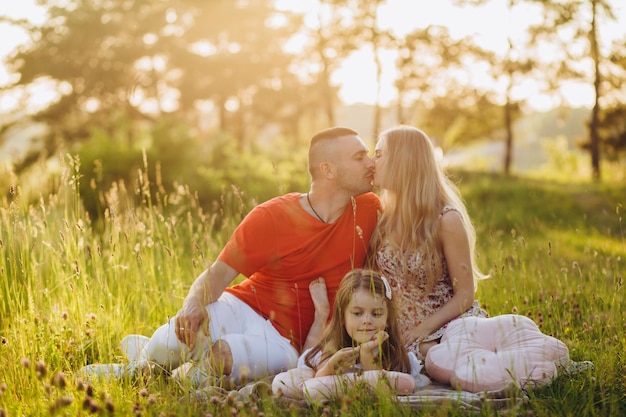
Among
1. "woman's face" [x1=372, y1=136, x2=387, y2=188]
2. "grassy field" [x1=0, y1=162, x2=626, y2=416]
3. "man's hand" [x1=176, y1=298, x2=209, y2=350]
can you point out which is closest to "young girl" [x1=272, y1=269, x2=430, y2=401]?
"grassy field" [x1=0, y1=162, x2=626, y2=416]

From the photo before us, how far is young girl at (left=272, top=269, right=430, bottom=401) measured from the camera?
304 centimetres

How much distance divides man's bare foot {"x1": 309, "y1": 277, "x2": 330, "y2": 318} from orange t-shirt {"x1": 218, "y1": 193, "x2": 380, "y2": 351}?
6cm

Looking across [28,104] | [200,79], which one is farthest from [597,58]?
[28,104]

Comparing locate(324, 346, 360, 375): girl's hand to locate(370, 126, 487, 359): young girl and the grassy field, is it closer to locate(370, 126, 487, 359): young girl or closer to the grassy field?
the grassy field

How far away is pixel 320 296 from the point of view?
12.5 feet

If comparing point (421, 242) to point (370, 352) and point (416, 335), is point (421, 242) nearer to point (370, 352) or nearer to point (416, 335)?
point (416, 335)

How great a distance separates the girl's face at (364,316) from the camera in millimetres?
3162

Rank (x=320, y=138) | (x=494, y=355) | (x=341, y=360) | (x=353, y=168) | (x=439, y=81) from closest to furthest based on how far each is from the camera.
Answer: (x=341, y=360) < (x=494, y=355) < (x=353, y=168) < (x=320, y=138) < (x=439, y=81)

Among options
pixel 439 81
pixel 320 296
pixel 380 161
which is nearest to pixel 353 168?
pixel 380 161

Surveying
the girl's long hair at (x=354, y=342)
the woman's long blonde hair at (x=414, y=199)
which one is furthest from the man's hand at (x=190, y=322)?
the woman's long blonde hair at (x=414, y=199)

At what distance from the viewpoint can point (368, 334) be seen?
10.4 feet

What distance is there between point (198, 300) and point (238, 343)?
1.06ft

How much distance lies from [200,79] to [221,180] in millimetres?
13793

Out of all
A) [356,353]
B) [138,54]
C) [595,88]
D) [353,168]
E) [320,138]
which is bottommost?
[356,353]
